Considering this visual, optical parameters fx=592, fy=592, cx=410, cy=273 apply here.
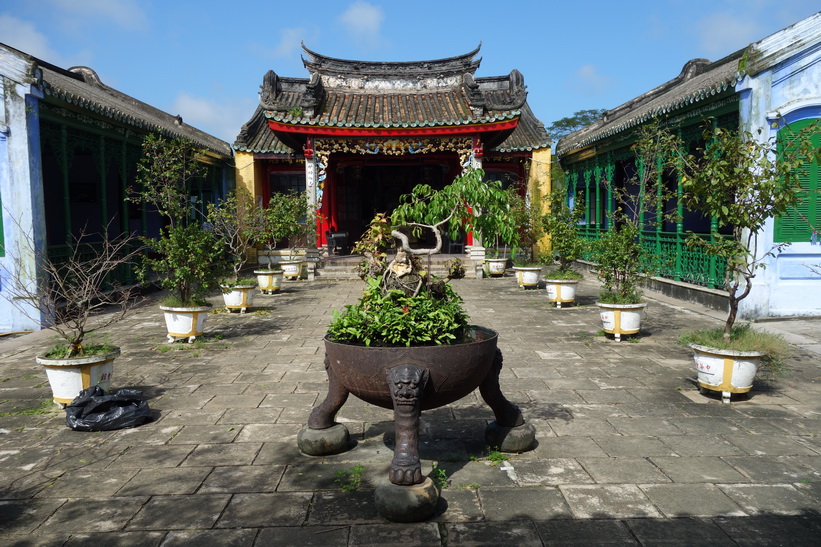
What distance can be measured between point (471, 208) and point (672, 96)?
1177cm

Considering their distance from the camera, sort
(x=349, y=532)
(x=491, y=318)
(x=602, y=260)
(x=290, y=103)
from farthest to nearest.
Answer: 1. (x=290, y=103)
2. (x=491, y=318)
3. (x=602, y=260)
4. (x=349, y=532)

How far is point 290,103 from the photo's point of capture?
2034cm

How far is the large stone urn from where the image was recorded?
10.2 feet

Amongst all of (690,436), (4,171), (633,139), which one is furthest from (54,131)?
(633,139)

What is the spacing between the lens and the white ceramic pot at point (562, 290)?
1045 cm

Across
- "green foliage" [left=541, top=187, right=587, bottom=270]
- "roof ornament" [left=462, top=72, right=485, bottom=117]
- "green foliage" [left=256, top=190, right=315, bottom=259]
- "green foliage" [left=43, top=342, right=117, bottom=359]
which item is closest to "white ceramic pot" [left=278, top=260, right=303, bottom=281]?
"green foliage" [left=256, top=190, right=315, bottom=259]

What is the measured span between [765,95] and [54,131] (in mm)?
11249

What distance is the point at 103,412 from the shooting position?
4.68 m

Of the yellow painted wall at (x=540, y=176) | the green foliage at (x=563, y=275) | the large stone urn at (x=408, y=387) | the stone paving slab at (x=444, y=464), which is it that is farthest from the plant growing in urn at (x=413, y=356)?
the yellow painted wall at (x=540, y=176)

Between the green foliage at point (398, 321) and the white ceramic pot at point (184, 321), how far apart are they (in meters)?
4.50

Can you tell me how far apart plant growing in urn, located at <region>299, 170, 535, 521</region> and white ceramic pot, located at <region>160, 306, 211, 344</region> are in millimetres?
4275

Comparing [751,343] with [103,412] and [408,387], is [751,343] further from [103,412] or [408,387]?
[103,412]

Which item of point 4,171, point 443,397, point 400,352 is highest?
point 4,171

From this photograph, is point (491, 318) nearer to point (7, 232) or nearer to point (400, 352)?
point (400, 352)
